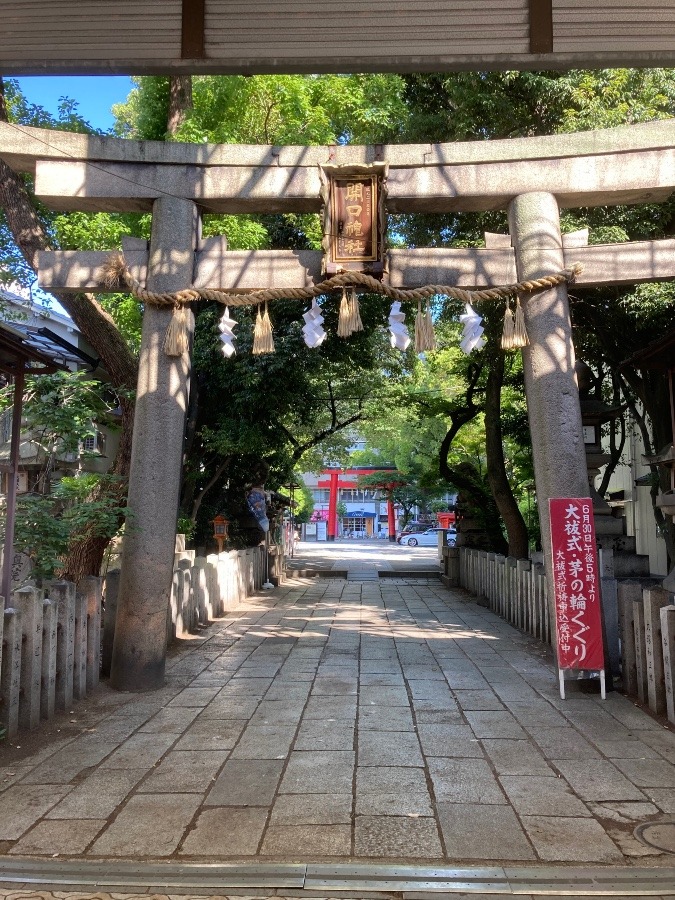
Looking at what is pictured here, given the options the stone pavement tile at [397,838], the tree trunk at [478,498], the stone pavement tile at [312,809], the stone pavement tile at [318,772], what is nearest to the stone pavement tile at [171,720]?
the stone pavement tile at [318,772]

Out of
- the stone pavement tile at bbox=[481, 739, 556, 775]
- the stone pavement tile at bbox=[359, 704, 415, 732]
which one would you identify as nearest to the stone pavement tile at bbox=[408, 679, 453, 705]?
the stone pavement tile at bbox=[359, 704, 415, 732]

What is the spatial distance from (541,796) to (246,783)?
1.64 metres

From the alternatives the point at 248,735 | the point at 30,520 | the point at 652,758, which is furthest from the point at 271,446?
the point at 652,758

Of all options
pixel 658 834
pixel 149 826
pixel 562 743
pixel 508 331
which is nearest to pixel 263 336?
pixel 508 331

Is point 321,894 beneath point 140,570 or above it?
beneath

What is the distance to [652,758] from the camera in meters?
4.42

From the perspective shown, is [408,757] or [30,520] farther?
[30,520]

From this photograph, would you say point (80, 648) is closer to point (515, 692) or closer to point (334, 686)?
point (334, 686)

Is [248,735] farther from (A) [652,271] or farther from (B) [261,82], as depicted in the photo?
(B) [261,82]

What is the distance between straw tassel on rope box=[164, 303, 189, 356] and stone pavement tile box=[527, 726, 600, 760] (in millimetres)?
4344

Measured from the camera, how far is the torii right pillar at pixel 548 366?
6324 millimetres

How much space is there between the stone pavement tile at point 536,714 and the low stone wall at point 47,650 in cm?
353

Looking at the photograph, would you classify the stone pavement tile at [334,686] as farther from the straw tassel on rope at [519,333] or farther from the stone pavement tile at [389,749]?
the straw tassel on rope at [519,333]

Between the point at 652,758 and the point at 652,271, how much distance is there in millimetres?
4226
